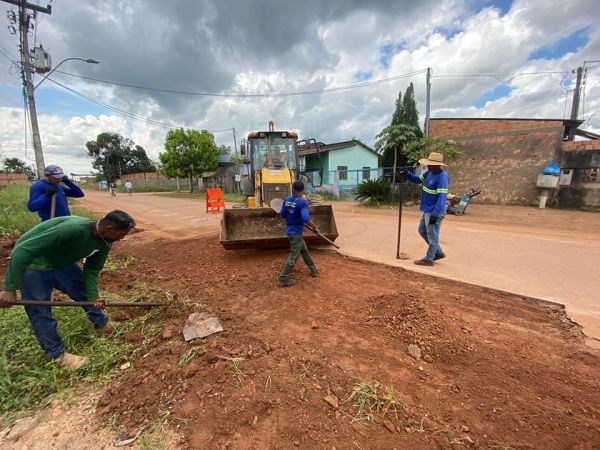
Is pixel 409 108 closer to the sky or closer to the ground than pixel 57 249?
closer to the sky

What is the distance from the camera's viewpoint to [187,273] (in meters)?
4.89

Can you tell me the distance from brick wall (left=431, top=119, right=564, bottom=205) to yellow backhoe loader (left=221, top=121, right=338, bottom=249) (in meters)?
10.0

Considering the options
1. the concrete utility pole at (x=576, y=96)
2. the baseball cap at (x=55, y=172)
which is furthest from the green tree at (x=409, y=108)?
the baseball cap at (x=55, y=172)

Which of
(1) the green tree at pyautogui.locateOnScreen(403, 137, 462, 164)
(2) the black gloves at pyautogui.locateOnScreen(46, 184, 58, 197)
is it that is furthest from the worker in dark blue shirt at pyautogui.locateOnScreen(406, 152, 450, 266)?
(1) the green tree at pyautogui.locateOnScreen(403, 137, 462, 164)

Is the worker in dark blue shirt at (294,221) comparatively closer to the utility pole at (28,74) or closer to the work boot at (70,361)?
the work boot at (70,361)

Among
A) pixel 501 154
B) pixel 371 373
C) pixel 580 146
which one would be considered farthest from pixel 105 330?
pixel 580 146

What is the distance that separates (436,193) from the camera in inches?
181

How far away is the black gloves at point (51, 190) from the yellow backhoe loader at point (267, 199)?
2.33 m

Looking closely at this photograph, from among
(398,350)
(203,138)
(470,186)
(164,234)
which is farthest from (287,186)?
(203,138)

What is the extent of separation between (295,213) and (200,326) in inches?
74.9

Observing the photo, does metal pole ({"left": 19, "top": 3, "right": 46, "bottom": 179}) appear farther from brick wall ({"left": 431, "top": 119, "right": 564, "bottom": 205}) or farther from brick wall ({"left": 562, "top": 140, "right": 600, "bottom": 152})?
brick wall ({"left": 562, "top": 140, "right": 600, "bottom": 152})

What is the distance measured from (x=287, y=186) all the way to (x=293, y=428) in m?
5.14

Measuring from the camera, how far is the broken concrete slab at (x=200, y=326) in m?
2.88

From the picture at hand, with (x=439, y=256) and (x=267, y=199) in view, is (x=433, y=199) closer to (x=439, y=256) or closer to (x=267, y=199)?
(x=439, y=256)
